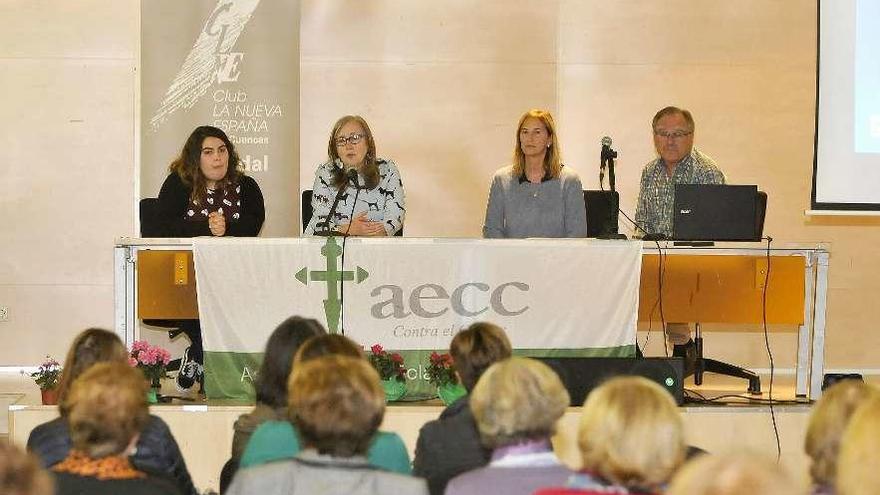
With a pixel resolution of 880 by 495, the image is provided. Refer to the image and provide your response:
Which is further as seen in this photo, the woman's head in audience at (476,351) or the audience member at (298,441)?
the woman's head in audience at (476,351)

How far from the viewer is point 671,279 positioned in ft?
19.6

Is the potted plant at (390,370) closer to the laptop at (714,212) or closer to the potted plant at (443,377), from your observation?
the potted plant at (443,377)

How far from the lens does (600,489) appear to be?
94.0 inches

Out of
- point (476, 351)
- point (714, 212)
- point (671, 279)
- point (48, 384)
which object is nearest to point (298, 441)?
point (476, 351)

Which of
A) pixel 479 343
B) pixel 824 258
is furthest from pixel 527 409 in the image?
pixel 824 258

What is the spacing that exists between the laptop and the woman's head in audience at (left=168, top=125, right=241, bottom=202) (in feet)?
6.82

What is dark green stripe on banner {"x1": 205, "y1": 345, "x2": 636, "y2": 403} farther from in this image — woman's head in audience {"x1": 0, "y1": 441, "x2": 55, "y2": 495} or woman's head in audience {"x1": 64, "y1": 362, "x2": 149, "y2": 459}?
woman's head in audience {"x1": 0, "y1": 441, "x2": 55, "y2": 495}

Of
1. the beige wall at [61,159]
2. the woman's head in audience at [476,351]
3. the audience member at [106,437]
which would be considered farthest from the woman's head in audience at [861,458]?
the beige wall at [61,159]

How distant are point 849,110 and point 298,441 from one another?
16.7ft

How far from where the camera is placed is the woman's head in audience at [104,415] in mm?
2664

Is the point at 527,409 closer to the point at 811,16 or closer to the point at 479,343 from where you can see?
the point at 479,343

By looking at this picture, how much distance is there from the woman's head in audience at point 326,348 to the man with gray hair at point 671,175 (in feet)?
11.0

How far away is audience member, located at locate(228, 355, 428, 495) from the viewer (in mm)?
2572

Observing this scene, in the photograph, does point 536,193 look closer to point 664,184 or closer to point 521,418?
point 664,184
